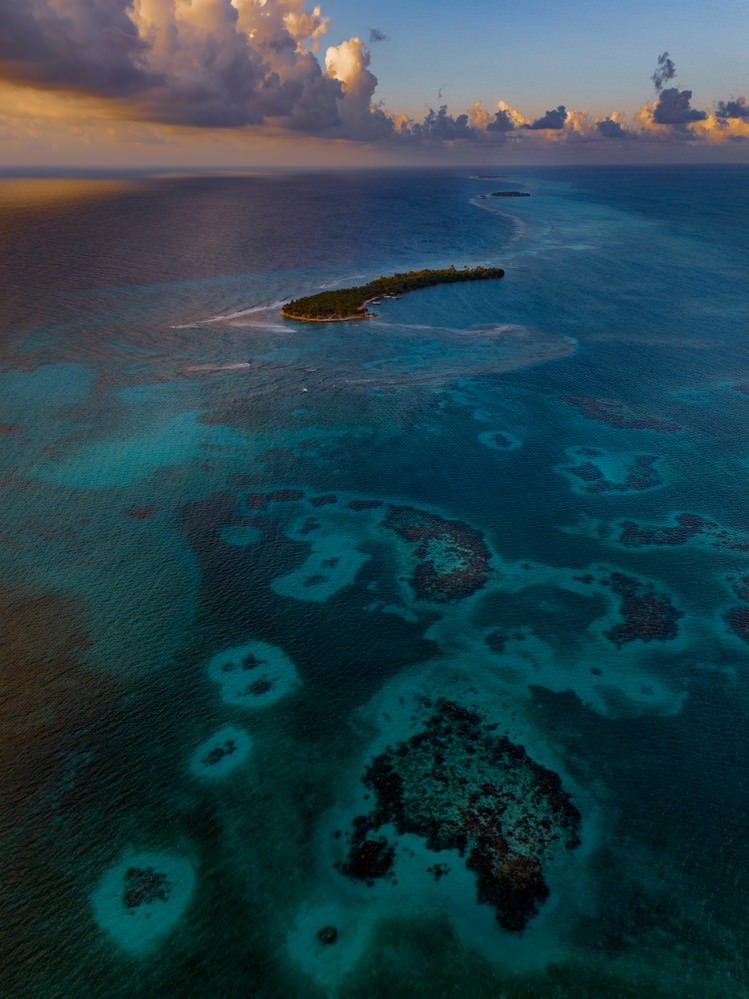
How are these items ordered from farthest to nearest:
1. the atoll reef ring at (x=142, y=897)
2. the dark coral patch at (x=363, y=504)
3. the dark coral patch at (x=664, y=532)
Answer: the dark coral patch at (x=363, y=504), the dark coral patch at (x=664, y=532), the atoll reef ring at (x=142, y=897)

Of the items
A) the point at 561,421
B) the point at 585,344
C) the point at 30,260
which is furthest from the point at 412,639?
the point at 30,260

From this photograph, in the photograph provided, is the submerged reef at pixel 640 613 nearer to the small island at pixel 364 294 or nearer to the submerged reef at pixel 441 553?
the submerged reef at pixel 441 553

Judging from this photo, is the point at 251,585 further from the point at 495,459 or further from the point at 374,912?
the point at 495,459

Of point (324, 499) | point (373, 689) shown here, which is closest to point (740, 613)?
point (373, 689)

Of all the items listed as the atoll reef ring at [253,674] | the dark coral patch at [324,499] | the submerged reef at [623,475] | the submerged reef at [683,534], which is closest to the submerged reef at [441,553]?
the dark coral patch at [324,499]

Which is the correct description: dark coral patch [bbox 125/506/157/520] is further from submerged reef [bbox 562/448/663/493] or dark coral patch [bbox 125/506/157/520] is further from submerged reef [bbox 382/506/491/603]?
submerged reef [bbox 562/448/663/493]

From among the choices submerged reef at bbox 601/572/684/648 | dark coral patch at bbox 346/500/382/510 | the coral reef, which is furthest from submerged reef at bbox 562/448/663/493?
the coral reef

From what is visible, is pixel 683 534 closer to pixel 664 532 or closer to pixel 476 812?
pixel 664 532
